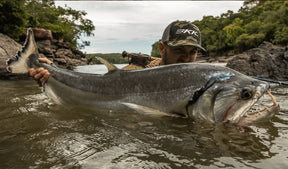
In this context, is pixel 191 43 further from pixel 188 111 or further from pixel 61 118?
pixel 61 118

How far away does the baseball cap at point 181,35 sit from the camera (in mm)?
4113

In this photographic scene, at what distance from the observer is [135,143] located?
2.54 m

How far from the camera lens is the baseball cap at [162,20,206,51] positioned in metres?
4.11

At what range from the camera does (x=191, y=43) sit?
13.3 ft

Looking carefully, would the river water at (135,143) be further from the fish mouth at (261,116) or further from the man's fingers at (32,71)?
the man's fingers at (32,71)

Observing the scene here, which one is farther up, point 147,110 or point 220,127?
point 147,110

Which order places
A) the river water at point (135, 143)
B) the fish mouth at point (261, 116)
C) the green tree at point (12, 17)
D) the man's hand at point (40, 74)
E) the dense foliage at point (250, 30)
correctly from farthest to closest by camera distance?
the dense foliage at point (250, 30)
the green tree at point (12, 17)
the man's hand at point (40, 74)
the fish mouth at point (261, 116)
the river water at point (135, 143)

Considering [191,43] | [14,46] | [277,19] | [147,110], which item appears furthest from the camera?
[277,19]

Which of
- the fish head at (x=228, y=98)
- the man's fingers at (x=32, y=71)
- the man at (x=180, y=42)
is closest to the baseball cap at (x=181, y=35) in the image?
the man at (x=180, y=42)

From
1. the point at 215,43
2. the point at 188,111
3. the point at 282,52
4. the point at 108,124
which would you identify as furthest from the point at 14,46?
the point at 215,43

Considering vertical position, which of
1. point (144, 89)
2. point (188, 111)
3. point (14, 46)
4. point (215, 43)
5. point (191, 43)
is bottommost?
point (188, 111)

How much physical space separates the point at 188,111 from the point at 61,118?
6.77 ft

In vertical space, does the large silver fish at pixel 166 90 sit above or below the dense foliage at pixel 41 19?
below

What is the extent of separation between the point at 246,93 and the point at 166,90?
1.05m
